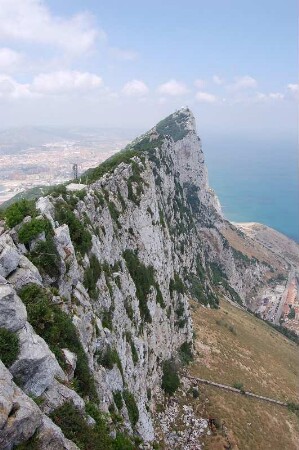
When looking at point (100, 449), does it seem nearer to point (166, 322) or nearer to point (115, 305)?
point (115, 305)

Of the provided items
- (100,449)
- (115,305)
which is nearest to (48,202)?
(115,305)

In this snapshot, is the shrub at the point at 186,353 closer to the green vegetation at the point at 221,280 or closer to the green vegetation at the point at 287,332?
the green vegetation at the point at 221,280

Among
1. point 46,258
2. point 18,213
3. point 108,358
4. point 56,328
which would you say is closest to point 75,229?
point 18,213

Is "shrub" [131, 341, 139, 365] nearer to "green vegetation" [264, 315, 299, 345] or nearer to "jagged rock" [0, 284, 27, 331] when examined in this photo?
"jagged rock" [0, 284, 27, 331]

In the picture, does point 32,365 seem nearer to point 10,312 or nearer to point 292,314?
point 10,312

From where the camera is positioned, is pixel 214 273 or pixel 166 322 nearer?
pixel 166 322

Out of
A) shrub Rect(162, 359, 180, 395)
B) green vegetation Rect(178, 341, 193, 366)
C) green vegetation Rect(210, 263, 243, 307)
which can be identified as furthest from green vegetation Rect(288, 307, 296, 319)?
shrub Rect(162, 359, 180, 395)

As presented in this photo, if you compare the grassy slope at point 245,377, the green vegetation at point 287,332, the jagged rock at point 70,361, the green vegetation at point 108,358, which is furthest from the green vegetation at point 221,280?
the jagged rock at point 70,361
